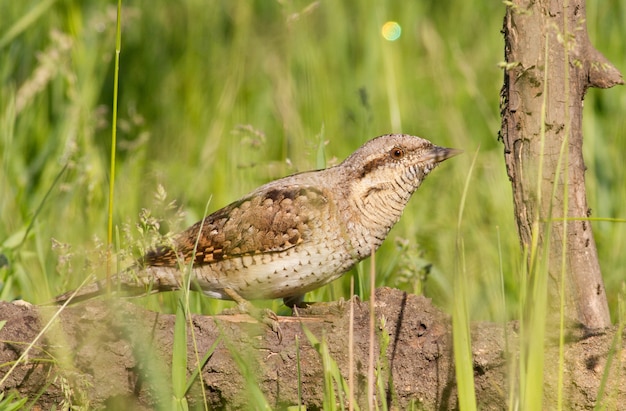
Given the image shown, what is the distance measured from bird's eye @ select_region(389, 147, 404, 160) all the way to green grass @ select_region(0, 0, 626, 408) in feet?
1.25

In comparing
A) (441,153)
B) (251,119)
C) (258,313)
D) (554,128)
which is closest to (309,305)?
(258,313)

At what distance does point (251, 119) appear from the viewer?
7.19m

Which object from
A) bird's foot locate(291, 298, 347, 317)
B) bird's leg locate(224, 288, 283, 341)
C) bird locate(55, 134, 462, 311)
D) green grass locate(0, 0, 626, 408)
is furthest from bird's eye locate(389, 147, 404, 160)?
bird's leg locate(224, 288, 283, 341)

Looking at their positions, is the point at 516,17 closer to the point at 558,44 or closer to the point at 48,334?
the point at 558,44

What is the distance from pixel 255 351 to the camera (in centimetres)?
346

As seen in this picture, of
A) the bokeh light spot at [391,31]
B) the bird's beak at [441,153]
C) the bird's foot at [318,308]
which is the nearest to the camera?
the bird's foot at [318,308]

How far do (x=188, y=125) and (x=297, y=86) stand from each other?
958 mm

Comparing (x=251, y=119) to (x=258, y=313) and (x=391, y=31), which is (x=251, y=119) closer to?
(x=391, y=31)

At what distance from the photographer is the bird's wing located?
4.18 m

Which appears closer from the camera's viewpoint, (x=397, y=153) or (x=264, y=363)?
(x=264, y=363)

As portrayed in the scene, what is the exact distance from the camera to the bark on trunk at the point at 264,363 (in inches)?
130

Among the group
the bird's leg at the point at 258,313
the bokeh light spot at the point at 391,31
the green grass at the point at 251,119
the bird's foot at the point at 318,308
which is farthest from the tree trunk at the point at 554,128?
the bokeh light spot at the point at 391,31

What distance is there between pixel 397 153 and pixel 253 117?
3.14 meters

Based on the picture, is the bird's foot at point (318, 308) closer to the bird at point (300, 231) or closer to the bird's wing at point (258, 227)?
the bird at point (300, 231)
